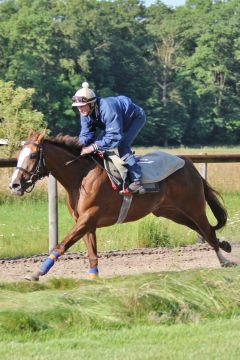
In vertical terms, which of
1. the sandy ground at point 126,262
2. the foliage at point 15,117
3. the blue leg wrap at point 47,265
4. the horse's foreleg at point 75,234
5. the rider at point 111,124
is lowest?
the foliage at point 15,117

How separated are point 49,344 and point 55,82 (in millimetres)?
78381

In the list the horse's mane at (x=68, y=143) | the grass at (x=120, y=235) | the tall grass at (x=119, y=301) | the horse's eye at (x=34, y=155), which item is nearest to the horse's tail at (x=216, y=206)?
the grass at (x=120, y=235)

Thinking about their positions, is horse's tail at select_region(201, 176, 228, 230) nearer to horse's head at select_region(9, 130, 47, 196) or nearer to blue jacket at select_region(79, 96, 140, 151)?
blue jacket at select_region(79, 96, 140, 151)

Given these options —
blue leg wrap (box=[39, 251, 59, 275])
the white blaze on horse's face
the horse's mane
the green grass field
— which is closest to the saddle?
the horse's mane

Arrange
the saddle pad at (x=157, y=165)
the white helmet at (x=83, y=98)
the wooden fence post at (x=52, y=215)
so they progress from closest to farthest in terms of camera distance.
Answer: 1. the white helmet at (x=83, y=98)
2. the saddle pad at (x=157, y=165)
3. the wooden fence post at (x=52, y=215)

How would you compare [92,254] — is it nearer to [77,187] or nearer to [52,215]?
[77,187]

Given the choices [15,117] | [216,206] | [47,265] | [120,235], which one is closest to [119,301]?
[47,265]

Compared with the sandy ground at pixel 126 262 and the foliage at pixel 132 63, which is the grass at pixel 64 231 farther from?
the foliage at pixel 132 63

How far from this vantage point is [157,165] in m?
9.73

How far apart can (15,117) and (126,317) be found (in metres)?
25.5

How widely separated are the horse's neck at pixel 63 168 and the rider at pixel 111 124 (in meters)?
0.18

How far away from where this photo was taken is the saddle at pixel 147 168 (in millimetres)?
9023

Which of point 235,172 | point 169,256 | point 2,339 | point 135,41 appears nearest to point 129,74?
point 135,41

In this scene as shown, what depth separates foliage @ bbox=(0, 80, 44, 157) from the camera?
28.8 meters
